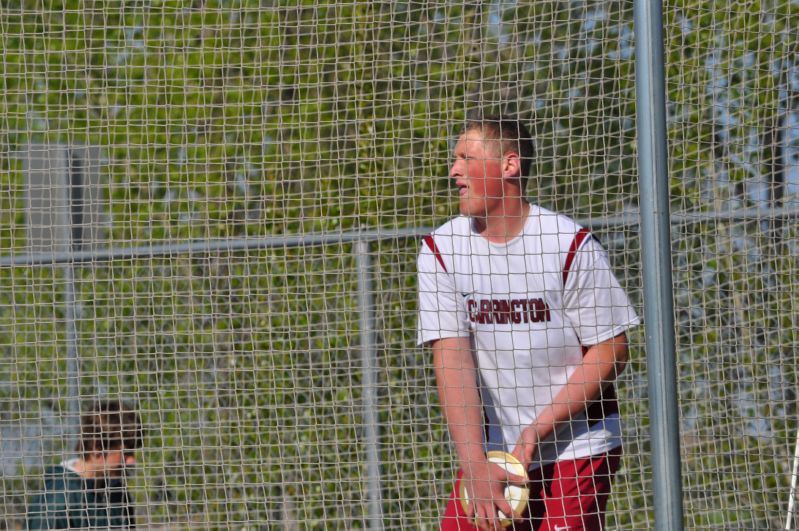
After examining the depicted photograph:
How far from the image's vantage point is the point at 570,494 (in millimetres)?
3100

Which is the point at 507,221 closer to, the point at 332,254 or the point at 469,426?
the point at 469,426

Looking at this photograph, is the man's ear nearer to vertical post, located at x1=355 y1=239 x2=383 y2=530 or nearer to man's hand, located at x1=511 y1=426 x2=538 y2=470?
man's hand, located at x1=511 y1=426 x2=538 y2=470

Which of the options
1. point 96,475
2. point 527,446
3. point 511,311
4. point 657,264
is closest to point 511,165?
point 511,311

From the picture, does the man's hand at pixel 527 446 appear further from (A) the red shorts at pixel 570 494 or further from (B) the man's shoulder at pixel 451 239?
(B) the man's shoulder at pixel 451 239

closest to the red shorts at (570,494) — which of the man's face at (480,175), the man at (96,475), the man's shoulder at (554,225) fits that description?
the man's shoulder at (554,225)

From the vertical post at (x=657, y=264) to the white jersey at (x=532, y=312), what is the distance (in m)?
0.46

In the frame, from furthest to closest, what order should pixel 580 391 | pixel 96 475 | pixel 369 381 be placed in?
1. pixel 369 381
2. pixel 96 475
3. pixel 580 391

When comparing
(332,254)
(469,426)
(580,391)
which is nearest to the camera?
(580,391)

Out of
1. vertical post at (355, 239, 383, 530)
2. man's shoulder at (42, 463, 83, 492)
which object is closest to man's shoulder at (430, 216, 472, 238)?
vertical post at (355, 239, 383, 530)

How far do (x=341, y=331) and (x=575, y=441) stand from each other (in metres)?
1.91

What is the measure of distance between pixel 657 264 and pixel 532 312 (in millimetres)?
600

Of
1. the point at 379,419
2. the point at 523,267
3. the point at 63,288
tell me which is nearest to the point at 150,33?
the point at 63,288

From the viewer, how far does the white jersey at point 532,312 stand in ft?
10.2

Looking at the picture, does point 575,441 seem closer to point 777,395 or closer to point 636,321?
point 636,321
